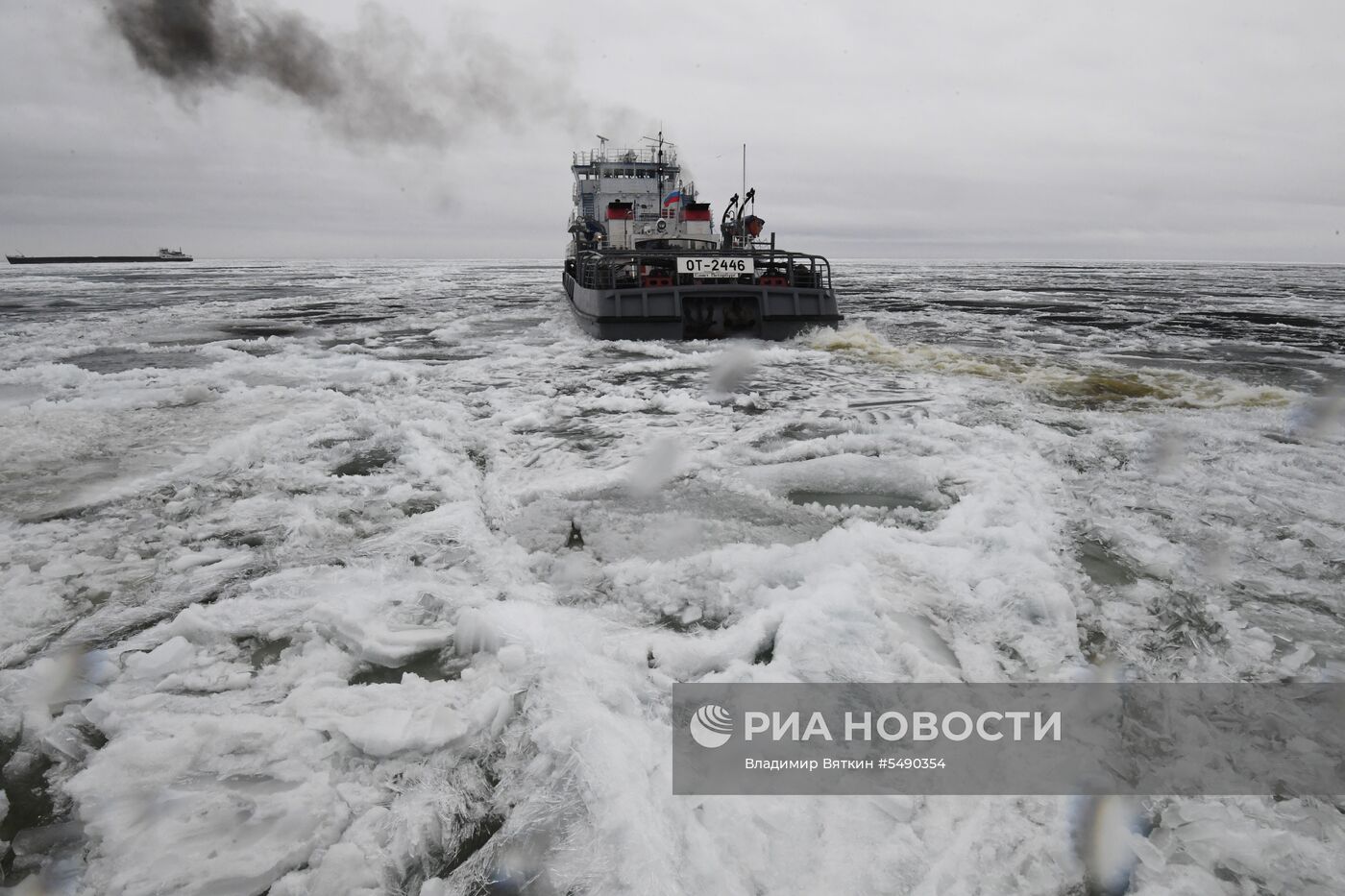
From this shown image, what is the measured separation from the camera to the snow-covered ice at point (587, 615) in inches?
83.1

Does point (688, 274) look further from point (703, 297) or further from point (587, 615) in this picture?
point (587, 615)

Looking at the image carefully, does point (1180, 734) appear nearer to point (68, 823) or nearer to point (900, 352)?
point (68, 823)

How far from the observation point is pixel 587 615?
3502 mm

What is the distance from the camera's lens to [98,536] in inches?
171
